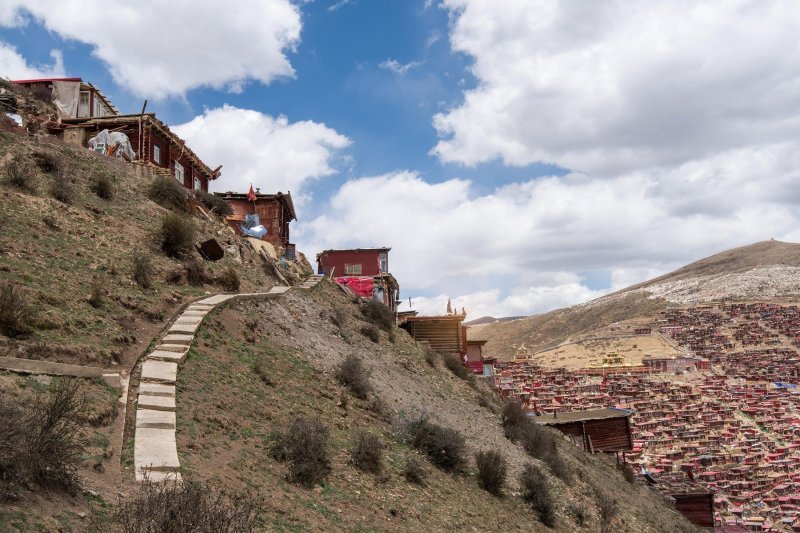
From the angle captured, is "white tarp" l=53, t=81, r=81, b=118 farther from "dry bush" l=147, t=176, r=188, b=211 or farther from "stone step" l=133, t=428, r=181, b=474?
"stone step" l=133, t=428, r=181, b=474

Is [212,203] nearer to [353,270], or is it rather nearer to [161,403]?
[353,270]

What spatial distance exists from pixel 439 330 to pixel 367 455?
86.2 feet

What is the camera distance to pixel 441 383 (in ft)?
76.2

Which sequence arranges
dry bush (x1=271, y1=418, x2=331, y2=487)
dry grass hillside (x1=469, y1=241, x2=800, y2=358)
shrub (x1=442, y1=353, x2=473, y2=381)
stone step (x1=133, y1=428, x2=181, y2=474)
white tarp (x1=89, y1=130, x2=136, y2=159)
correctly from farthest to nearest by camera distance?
dry grass hillside (x1=469, y1=241, x2=800, y2=358)
white tarp (x1=89, y1=130, x2=136, y2=159)
shrub (x1=442, y1=353, x2=473, y2=381)
dry bush (x1=271, y1=418, x2=331, y2=487)
stone step (x1=133, y1=428, x2=181, y2=474)

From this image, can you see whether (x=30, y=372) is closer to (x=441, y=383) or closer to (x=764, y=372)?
(x=441, y=383)

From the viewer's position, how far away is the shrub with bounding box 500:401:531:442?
20.8 meters

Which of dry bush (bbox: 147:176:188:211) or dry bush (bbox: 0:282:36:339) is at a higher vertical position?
dry bush (bbox: 147:176:188:211)

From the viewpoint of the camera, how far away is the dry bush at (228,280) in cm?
2073

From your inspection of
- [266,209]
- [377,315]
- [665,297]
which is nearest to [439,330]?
[377,315]

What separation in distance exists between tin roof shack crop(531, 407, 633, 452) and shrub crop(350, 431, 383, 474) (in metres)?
19.5

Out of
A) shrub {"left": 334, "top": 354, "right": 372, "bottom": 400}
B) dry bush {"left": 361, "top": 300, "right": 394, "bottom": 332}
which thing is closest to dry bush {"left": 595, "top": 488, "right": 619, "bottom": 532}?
shrub {"left": 334, "top": 354, "right": 372, "bottom": 400}

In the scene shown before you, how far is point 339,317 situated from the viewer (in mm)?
23734

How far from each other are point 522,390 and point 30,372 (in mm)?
56098

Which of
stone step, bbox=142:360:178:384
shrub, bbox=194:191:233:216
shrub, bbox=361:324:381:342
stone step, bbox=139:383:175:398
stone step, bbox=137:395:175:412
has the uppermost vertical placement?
shrub, bbox=194:191:233:216
